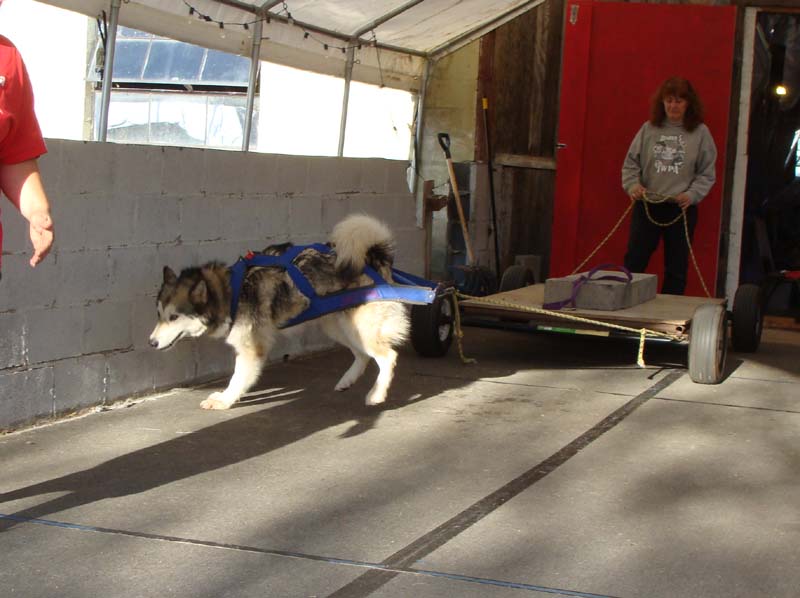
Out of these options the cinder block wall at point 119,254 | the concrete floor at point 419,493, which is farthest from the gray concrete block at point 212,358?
the concrete floor at point 419,493

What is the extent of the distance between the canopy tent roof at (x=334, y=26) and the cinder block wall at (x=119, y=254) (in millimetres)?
749

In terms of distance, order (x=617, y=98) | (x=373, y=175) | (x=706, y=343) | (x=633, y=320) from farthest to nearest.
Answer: (x=617, y=98)
(x=373, y=175)
(x=633, y=320)
(x=706, y=343)

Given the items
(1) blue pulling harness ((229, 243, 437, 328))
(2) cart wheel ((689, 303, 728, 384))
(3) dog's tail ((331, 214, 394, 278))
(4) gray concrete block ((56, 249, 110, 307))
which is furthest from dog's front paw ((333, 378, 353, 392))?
(2) cart wheel ((689, 303, 728, 384))

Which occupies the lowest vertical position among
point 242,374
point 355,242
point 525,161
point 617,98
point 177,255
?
point 242,374

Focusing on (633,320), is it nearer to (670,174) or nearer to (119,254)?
(670,174)

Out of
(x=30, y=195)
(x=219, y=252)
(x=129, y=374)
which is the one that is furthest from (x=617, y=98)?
(x=30, y=195)

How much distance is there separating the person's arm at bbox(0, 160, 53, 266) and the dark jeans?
5939 millimetres

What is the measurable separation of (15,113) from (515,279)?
19.0ft

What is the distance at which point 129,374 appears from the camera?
6250 millimetres

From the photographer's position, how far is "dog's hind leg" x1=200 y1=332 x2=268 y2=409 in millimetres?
6113

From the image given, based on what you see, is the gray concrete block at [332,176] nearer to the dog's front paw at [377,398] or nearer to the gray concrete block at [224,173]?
the gray concrete block at [224,173]

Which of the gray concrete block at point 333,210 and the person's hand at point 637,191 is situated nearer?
the gray concrete block at point 333,210

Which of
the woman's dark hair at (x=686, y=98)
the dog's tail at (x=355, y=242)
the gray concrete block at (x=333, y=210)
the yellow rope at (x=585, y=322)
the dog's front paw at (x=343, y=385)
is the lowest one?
the dog's front paw at (x=343, y=385)

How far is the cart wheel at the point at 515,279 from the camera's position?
8.89 meters
